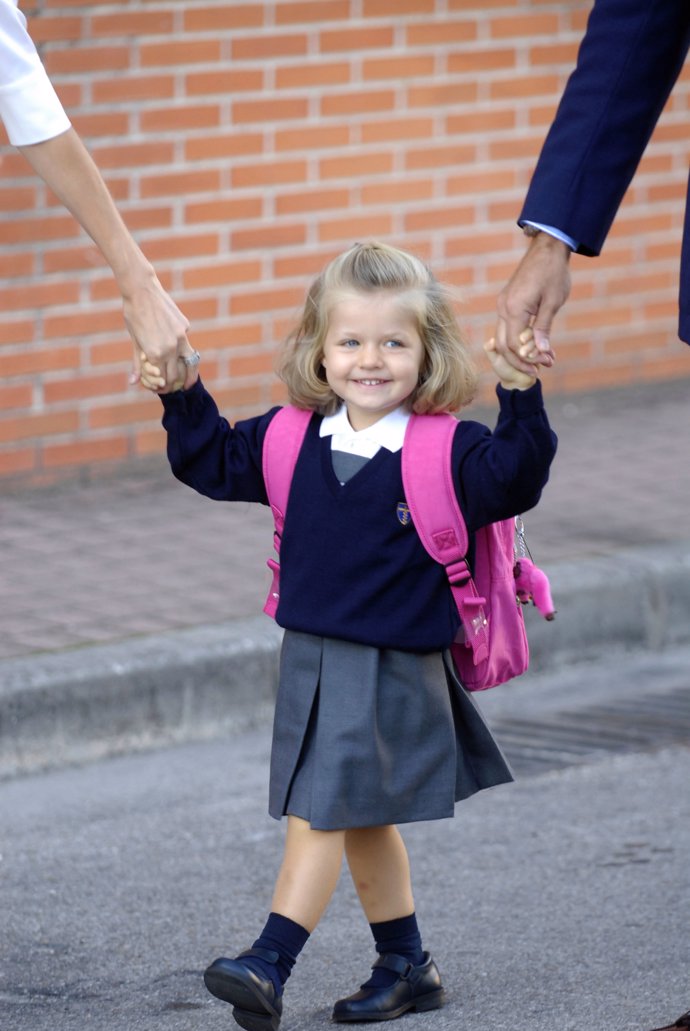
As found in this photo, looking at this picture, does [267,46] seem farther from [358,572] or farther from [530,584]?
[358,572]

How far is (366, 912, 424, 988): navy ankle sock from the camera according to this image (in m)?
3.54

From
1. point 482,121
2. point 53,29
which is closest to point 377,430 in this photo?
point 53,29

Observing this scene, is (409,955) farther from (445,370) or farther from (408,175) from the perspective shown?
(408,175)

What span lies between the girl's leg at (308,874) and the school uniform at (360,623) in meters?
0.05

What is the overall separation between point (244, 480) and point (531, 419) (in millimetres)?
549

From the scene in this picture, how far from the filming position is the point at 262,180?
7059 millimetres

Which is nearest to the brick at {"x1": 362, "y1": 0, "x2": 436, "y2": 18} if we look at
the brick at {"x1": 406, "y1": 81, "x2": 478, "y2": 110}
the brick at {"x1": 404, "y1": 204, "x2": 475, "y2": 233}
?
the brick at {"x1": 406, "y1": 81, "x2": 478, "y2": 110}

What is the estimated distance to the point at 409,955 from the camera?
3.57 meters

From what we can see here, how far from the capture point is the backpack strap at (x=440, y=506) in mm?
3307

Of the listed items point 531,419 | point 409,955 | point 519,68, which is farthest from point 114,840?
point 519,68

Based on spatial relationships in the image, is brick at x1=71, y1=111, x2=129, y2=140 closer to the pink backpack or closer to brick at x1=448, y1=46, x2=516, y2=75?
brick at x1=448, y1=46, x2=516, y2=75

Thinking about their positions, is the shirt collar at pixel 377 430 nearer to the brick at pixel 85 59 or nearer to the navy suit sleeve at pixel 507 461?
the navy suit sleeve at pixel 507 461

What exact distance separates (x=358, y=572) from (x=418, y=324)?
1.42 ft

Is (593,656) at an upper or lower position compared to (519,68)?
lower
